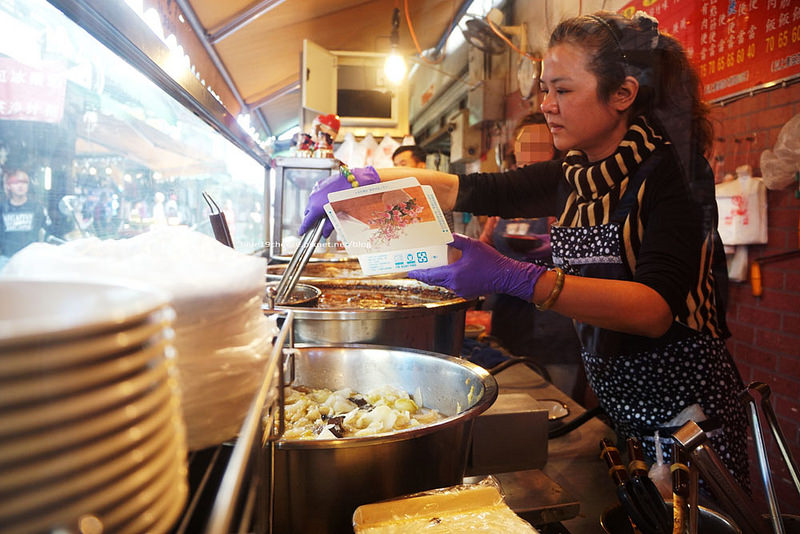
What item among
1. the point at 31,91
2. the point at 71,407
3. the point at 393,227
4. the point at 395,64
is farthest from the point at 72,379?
the point at 395,64

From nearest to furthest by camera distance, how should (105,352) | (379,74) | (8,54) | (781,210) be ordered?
(105,352)
(8,54)
(781,210)
(379,74)

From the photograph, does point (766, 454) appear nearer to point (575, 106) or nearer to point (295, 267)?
point (575, 106)

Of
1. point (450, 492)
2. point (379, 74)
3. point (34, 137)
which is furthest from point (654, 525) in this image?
point (379, 74)

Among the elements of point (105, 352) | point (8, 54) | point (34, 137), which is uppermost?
point (8, 54)

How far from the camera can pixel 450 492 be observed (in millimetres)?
877

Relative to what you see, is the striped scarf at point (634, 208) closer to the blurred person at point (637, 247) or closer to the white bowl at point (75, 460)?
the blurred person at point (637, 247)

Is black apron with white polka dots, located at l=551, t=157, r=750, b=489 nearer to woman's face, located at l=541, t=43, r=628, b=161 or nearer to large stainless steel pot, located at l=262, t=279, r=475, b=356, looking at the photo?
woman's face, located at l=541, t=43, r=628, b=161

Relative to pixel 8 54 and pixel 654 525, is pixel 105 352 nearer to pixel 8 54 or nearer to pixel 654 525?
pixel 8 54

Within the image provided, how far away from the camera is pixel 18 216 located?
34.2 inches

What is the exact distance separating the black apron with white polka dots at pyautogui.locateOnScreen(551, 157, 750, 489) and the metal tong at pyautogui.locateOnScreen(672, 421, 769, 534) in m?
0.76

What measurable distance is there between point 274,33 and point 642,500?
474 cm

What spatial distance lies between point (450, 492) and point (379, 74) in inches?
215

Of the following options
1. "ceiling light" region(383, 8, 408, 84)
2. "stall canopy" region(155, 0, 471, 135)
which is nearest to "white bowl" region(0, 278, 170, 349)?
"stall canopy" region(155, 0, 471, 135)

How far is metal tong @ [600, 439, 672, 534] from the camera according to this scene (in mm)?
Result: 936
